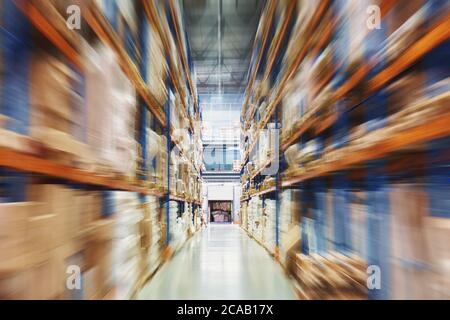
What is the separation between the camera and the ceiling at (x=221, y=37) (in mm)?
5609

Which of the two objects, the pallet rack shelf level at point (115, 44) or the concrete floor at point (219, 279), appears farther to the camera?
the concrete floor at point (219, 279)

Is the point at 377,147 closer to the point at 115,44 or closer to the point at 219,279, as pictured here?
the point at 115,44

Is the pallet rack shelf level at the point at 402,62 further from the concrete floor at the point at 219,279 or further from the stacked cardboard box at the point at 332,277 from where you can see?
the concrete floor at the point at 219,279

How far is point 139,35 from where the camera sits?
2.26m

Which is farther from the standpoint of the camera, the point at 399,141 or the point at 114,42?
the point at 114,42

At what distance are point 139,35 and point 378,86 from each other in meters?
1.88

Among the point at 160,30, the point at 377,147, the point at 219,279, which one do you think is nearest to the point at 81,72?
the point at 377,147

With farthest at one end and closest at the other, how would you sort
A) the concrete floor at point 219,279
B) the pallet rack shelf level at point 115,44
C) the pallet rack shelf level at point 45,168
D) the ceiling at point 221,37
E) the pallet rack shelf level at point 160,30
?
the ceiling at point 221,37
the pallet rack shelf level at point 160,30
the concrete floor at point 219,279
the pallet rack shelf level at point 115,44
the pallet rack shelf level at point 45,168

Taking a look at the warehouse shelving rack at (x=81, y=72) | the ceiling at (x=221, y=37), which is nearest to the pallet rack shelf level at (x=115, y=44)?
the warehouse shelving rack at (x=81, y=72)

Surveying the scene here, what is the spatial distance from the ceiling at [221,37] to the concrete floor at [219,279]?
4750 mm

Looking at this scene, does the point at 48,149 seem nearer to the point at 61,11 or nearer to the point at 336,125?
the point at 61,11

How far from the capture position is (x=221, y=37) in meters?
6.84

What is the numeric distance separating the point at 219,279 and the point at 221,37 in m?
6.02

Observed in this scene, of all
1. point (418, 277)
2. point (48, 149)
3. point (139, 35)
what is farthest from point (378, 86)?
point (139, 35)
